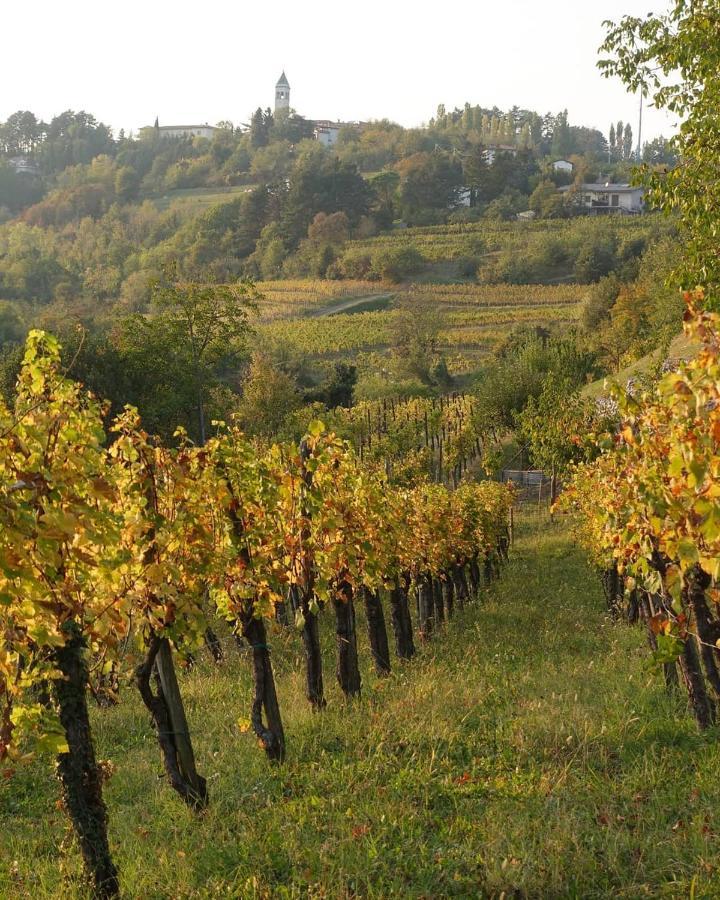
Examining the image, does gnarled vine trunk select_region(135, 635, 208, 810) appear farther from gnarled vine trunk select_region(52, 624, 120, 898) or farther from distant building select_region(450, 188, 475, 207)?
distant building select_region(450, 188, 475, 207)

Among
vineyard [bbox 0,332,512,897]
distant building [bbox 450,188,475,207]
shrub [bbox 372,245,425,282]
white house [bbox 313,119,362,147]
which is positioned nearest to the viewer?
vineyard [bbox 0,332,512,897]

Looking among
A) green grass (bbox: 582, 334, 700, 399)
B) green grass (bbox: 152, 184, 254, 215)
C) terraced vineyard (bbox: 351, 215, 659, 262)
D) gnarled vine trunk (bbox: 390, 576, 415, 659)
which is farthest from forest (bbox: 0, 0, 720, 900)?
green grass (bbox: 152, 184, 254, 215)

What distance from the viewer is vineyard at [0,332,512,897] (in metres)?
3.95

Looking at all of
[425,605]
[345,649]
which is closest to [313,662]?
[345,649]

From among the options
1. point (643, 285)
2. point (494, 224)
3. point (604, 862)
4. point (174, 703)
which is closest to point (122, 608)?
point (174, 703)

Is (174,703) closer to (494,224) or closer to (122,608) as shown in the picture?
(122,608)

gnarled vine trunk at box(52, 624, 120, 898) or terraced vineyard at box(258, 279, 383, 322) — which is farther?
terraced vineyard at box(258, 279, 383, 322)

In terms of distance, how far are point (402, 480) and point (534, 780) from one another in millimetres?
22191

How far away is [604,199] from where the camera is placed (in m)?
106

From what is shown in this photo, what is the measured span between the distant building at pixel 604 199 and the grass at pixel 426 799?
103044 mm

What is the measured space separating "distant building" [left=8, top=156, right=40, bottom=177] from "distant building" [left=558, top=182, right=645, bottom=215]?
103 metres

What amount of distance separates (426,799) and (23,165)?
175m

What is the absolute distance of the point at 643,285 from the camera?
164 ft

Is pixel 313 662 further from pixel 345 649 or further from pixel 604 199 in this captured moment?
pixel 604 199
